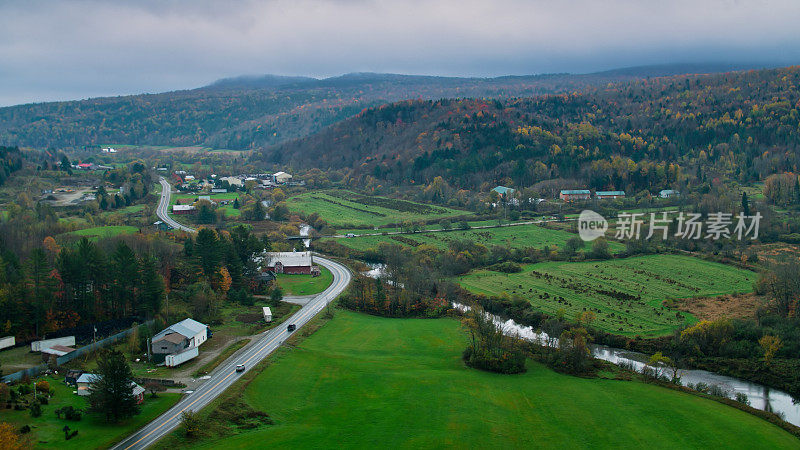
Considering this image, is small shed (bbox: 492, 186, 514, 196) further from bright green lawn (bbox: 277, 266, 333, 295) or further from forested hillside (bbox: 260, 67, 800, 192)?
bright green lawn (bbox: 277, 266, 333, 295)

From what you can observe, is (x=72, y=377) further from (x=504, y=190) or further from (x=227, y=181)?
(x=227, y=181)

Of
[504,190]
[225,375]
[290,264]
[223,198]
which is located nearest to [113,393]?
[225,375]

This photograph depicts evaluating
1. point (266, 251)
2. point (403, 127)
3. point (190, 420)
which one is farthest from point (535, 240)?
point (403, 127)

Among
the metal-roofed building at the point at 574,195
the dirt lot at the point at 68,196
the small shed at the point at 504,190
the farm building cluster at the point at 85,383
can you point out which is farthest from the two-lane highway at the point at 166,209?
the metal-roofed building at the point at 574,195

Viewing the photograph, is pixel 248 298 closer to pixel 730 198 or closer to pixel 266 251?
pixel 266 251

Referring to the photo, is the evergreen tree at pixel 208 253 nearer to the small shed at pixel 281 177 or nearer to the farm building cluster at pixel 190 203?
the farm building cluster at pixel 190 203
